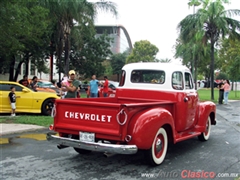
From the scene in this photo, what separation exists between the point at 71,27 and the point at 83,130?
15.9m

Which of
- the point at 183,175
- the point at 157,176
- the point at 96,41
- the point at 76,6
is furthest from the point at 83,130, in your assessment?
the point at 96,41

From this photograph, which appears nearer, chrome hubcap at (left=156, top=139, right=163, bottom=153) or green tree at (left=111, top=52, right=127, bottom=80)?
chrome hubcap at (left=156, top=139, right=163, bottom=153)

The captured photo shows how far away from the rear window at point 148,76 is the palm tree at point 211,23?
606 inches

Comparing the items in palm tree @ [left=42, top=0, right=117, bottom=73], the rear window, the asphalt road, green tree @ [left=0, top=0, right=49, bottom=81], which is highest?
palm tree @ [left=42, top=0, right=117, bottom=73]

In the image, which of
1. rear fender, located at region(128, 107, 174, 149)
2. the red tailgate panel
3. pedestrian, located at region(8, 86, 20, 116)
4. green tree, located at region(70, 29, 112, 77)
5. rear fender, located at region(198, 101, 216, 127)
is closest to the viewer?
rear fender, located at region(128, 107, 174, 149)

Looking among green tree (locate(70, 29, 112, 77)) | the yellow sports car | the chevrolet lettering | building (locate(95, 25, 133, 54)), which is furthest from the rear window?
building (locate(95, 25, 133, 54))

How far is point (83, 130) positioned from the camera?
524 cm

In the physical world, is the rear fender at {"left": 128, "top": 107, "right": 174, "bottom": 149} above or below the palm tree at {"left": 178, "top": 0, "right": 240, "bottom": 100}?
below

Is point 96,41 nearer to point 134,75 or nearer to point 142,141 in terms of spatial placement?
point 134,75

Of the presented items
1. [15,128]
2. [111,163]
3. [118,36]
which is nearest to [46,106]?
[15,128]

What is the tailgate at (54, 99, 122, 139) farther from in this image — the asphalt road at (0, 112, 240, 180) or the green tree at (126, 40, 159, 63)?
the green tree at (126, 40, 159, 63)

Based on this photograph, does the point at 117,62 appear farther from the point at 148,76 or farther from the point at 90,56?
the point at 148,76

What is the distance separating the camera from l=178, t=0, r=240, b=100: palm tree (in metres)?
21.0

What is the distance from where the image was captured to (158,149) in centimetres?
545
